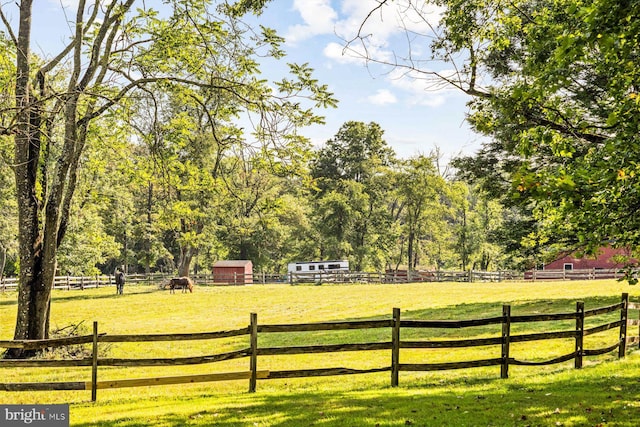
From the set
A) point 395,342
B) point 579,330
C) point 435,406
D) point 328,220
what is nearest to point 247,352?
point 395,342

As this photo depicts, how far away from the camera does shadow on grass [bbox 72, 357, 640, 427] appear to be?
7426 mm

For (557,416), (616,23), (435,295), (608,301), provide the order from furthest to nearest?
(435,295) → (608,301) → (557,416) → (616,23)

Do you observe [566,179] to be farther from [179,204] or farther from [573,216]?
[179,204]

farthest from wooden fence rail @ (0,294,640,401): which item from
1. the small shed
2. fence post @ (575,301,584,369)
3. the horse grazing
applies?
the small shed

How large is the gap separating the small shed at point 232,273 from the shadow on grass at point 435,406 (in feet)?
A: 135

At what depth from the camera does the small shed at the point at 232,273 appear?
50669mm

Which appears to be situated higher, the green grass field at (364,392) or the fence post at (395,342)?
the fence post at (395,342)

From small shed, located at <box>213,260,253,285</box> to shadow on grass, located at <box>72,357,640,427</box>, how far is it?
135 ft

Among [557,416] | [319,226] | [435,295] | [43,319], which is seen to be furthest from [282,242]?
[557,416]

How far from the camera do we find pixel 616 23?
18.7 feet

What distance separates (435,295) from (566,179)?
94.9ft

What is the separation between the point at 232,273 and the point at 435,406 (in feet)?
147

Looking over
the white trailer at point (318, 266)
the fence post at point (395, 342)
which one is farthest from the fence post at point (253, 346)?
the white trailer at point (318, 266)

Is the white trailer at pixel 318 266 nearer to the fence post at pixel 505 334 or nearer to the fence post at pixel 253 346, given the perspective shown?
the fence post at pixel 505 334
